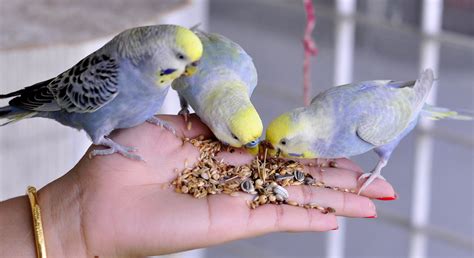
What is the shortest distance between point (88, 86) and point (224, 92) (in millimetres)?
230

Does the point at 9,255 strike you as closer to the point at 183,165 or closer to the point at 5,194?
the point at 183,165

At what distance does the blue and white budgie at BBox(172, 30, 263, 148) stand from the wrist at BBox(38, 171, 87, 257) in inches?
10.1

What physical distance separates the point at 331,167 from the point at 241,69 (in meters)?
0.24

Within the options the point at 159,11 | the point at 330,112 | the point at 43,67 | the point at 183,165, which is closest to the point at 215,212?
the point at 183,165

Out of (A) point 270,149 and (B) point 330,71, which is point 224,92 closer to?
(A) point 270,149

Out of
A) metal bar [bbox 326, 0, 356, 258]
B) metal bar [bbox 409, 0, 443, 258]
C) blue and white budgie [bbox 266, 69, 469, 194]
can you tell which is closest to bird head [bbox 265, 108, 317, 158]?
blue and white budgie [bbox 266, 69, 469, 194]

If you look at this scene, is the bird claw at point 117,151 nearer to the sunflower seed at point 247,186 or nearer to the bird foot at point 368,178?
the sunflower seed at point 247,186

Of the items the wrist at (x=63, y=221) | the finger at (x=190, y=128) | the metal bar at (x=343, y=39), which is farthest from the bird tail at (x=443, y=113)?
the metal bar at (x=343, y=39)

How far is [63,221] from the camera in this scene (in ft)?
3.95

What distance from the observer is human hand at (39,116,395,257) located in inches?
46.2

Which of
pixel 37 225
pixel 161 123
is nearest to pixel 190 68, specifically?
pixel 161 123

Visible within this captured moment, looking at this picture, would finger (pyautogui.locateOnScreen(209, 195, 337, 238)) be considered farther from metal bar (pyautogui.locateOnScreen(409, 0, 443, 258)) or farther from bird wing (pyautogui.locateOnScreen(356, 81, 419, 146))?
metal bar (pyautogui.locateOnScreen(409, 0, 443, 258))

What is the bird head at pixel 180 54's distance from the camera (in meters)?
1.12

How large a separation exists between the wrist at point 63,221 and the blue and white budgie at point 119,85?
3.8 inches
